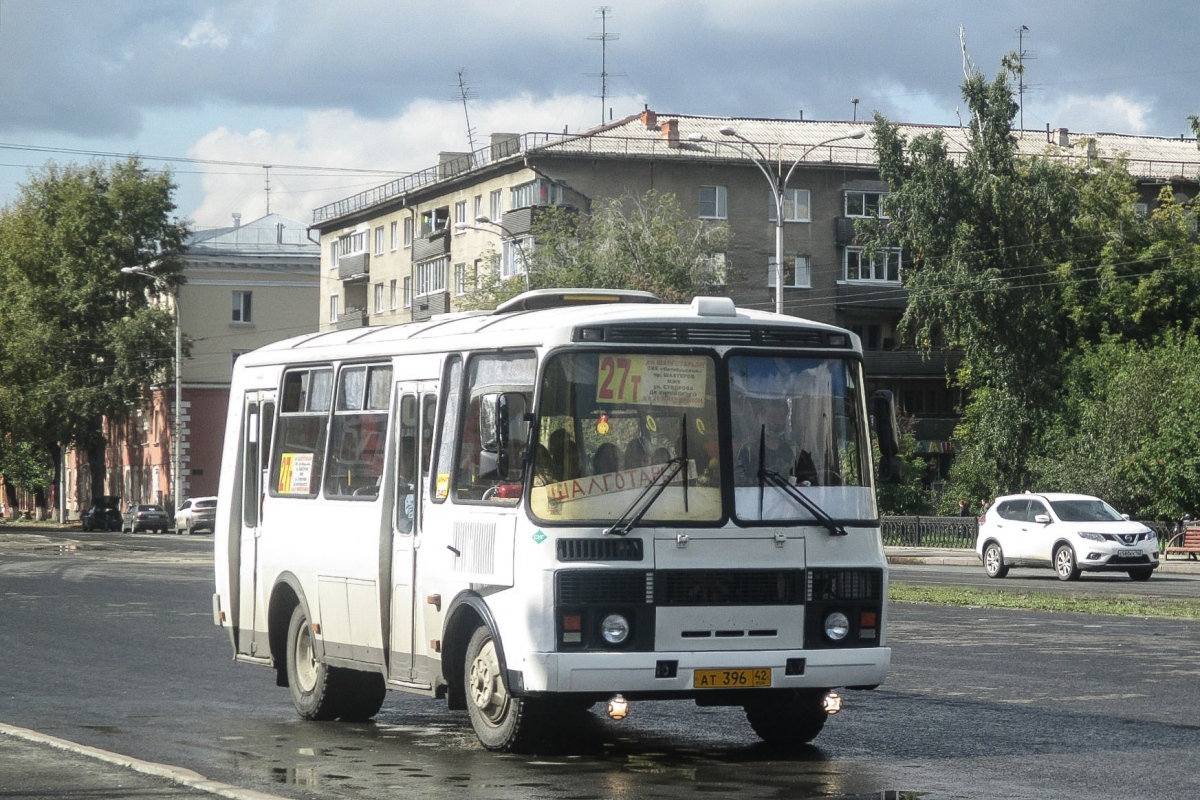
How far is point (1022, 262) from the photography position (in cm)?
6388

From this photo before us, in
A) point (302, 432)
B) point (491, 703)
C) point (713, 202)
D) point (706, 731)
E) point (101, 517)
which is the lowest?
point (101, 517)

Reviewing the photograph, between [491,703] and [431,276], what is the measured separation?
73.4 metres

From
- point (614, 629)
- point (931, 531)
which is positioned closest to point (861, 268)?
point (931, 531)

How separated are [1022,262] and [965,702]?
52.3 metres

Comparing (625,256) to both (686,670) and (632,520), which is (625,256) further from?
(686,670)

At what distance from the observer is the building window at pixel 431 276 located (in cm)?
8188

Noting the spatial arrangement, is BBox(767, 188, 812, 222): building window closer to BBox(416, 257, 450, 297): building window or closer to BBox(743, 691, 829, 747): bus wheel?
BBox(416, 257, 450, 297): building window

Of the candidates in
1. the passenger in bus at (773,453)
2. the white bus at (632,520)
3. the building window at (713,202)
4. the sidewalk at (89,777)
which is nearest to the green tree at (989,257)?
the building window at (713,202)

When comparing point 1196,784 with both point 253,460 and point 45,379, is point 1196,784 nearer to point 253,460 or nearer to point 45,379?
point 253,460

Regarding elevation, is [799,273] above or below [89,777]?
above

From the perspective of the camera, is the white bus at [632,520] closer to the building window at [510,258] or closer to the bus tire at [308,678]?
the bus tire at [308,678]

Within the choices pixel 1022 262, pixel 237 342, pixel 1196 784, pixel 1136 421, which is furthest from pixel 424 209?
pixel 1196 784

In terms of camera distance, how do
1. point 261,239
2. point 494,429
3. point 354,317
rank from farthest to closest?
point 261,239 → point 354,317 → point 494,429

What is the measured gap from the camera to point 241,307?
309 ft
